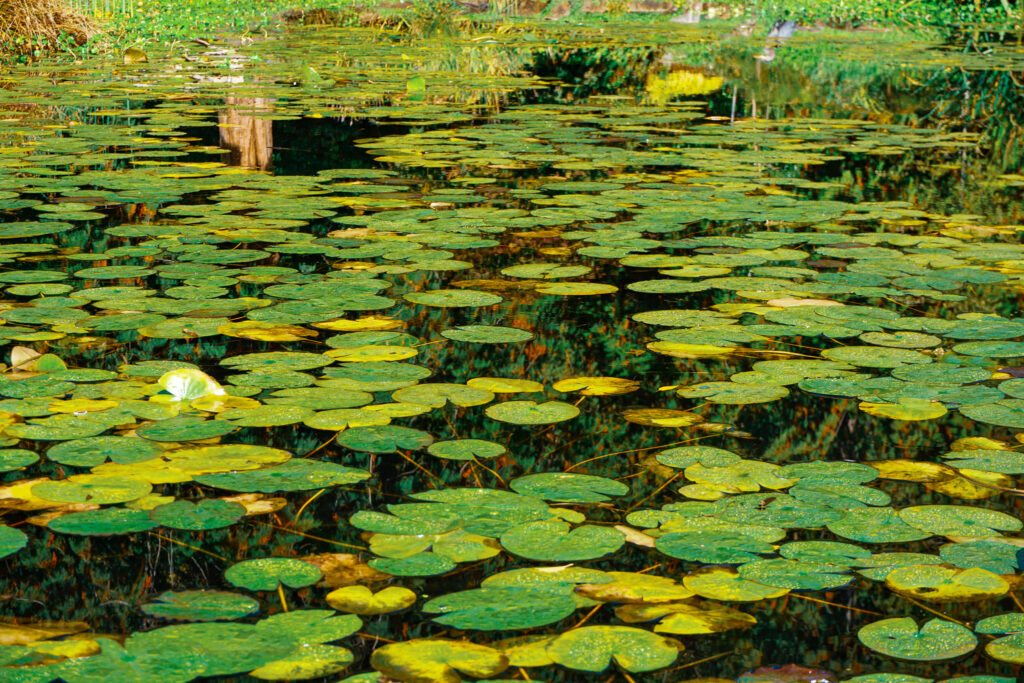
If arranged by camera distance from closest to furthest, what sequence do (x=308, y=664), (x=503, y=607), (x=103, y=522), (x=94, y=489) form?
(x=308, y=664)
(x=503, y=607)
(x=103, y=522)
(x=94, y=489)

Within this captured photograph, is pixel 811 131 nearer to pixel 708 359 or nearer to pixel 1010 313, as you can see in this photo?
pixel 1010 313

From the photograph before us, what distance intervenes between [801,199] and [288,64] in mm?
5501

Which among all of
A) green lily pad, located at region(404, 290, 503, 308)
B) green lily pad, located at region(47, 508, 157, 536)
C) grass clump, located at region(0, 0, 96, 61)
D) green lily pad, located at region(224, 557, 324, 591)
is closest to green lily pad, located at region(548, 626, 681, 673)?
green lily pad, located at region(224, 557, 324, 591)

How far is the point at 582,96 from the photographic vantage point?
24.6ft

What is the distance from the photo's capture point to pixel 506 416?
7.02 feet

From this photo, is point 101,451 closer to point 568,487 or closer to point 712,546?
point 568,487

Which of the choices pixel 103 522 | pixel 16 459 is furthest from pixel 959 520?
pixel 16 459

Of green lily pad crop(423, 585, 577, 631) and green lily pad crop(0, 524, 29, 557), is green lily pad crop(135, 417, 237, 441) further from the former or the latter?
green lily pad crop(423, 585, 577, 631)

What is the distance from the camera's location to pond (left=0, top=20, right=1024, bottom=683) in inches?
56.5

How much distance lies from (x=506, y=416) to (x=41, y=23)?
27.9 feet

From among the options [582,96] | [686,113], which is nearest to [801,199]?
[686,113]

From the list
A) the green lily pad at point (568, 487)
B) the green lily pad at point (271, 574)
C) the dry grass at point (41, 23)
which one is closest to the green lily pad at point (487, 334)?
the green lily pad at point (568, 487)

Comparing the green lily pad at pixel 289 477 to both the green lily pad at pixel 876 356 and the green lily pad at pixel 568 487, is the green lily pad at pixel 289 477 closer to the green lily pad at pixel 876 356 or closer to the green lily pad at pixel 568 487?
the green lily pad at pixel 568 487

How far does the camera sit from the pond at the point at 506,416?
4.71ft
